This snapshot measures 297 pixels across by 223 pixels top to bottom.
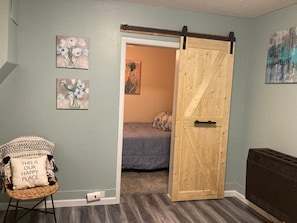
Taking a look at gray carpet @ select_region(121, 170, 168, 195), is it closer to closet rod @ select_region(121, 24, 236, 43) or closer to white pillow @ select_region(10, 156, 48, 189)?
white pillow @ select_region(10, 156, 48, 189)

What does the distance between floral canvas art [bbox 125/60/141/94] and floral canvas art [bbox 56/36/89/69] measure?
108 inches

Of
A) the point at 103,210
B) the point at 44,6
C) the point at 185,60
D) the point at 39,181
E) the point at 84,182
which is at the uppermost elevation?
the point at 44,6

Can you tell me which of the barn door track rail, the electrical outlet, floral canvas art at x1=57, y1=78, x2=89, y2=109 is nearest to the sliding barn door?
the barn door track rail

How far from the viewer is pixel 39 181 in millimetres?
2496

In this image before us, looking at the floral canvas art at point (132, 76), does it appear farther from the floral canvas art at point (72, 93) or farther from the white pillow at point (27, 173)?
the white pillow at point (27, 173)

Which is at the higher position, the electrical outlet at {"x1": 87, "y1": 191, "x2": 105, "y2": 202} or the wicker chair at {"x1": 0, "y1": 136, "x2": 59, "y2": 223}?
the wicker chair at {"x1": 0, "y1": 136, "x2": 59, "y2": 223}

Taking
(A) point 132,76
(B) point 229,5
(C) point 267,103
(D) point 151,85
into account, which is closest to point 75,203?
(C) point 267,103

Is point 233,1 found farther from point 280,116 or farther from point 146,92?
point 146,92

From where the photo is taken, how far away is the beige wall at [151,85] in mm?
5750

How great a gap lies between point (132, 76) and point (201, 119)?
108 inches

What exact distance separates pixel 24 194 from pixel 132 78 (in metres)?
3.78

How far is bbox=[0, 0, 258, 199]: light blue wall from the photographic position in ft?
9.08

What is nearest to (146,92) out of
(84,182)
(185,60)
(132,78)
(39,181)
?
(132,78)

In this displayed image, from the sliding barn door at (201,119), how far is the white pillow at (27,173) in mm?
1603
